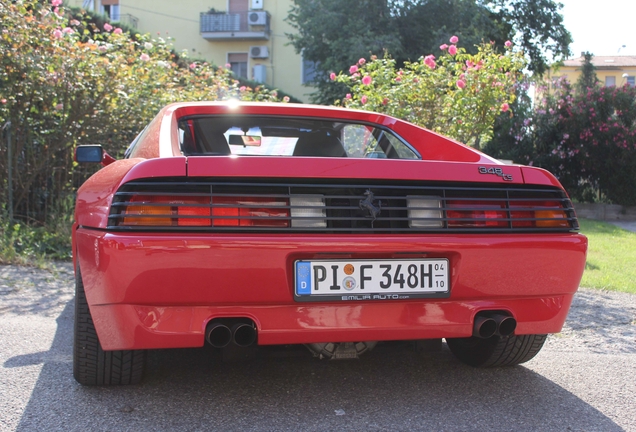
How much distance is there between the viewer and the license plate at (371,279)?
248cm

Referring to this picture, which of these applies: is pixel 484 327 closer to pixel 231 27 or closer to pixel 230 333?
pixel 230 333

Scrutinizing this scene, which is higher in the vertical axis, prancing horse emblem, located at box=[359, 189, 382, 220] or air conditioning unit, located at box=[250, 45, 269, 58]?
air conditioning unit, located at box=[250, 45, 269, 58]

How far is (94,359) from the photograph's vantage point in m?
2.78

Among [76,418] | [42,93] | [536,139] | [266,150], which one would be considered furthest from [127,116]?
[536,139]

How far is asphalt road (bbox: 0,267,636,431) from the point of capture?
254 centimetres

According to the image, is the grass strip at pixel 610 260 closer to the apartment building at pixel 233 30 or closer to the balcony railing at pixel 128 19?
the apartment building at pixel 233 30

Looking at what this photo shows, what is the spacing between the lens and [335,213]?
257 centimetres

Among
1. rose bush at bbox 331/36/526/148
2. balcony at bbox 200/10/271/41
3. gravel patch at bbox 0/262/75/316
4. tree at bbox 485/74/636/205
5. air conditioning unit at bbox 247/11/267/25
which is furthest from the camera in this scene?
balcony at bbox 200/10/271/41

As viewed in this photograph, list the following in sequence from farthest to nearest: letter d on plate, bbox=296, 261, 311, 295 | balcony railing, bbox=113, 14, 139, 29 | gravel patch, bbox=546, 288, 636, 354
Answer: balcony railing, bbox=113, 14, 139, 29, gravel patch, bbox=546, 288, 636, 354, letter d on plate, bbox=296, 261, 311, 295

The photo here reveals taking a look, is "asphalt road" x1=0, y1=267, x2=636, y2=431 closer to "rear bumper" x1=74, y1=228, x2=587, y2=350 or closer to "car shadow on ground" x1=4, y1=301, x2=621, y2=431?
"car shadow on ground" x1=4, y1=301, x2=621, y2=431

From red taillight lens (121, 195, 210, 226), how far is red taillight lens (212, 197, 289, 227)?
0.15 feet

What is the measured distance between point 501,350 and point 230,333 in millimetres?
1420

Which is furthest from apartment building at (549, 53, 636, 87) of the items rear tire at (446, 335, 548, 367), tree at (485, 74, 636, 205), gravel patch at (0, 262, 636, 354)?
rear tire at (446, 335, 548, 367)

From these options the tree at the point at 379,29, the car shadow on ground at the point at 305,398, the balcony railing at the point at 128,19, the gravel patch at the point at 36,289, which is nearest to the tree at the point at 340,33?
the tree at the point at 379,29
